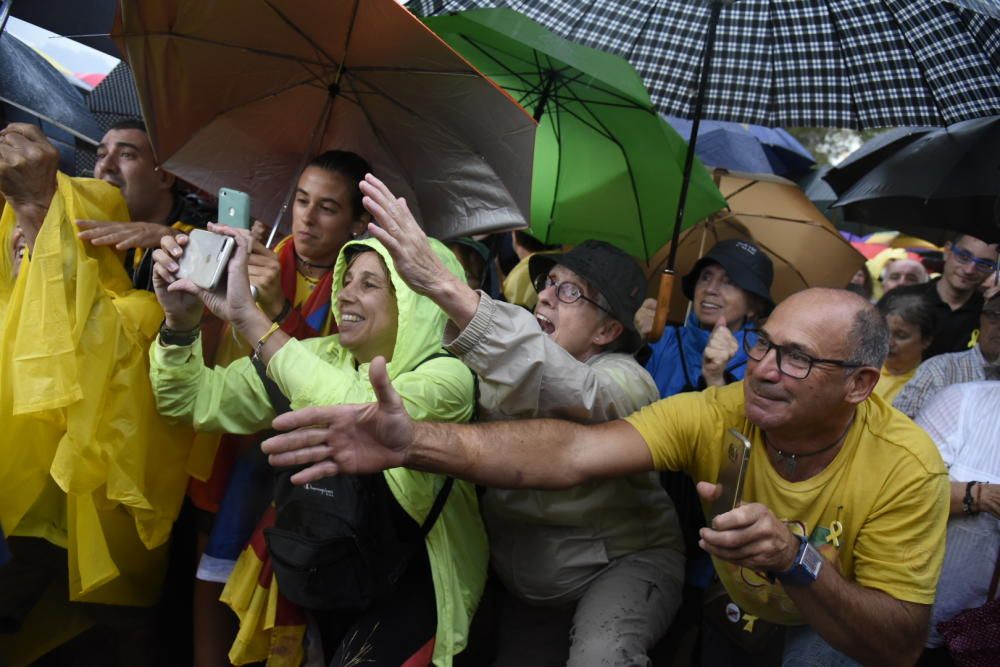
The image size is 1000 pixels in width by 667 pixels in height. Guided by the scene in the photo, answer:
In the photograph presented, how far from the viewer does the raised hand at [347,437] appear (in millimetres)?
2217

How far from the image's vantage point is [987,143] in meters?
4.35

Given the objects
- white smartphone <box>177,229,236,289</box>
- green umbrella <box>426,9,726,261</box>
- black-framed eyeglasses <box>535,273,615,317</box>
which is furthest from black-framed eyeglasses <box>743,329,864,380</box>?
white smartphone <box>177,229,236,289</box>

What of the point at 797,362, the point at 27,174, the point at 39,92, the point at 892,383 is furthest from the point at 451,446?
the point at 892,383

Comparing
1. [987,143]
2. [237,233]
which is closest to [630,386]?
[237,233]

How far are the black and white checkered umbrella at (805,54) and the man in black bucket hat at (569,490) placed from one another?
1546mm

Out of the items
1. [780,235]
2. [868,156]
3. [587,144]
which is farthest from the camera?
[780,235]

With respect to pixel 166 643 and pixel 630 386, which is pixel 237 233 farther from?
pixel 166 643

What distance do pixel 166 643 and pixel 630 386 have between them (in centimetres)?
225

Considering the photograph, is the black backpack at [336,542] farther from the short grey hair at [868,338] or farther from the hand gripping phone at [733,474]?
the short grey hair at [868,338]

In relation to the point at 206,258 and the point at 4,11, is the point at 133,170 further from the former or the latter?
the point at 206,258

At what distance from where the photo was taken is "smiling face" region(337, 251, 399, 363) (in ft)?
9.78

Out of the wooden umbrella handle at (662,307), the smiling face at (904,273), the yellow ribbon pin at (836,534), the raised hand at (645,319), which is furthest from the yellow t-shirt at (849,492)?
the smiling face at (904,273)

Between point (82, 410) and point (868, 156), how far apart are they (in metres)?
4.37

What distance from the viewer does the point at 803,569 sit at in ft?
7.28
